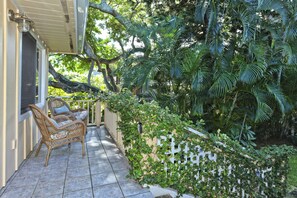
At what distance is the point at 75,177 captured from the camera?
2.77 meters

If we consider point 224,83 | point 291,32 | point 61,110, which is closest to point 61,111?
point 61,110

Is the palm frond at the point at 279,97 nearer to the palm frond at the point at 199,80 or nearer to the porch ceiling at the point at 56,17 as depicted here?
the palm frond at the point at 199,80

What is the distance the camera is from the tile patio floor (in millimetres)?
2398

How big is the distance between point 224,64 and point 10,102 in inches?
179

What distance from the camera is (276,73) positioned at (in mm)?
5562

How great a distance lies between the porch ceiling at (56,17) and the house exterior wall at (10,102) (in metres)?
0.28

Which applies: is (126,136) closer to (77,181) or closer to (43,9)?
(77,181)

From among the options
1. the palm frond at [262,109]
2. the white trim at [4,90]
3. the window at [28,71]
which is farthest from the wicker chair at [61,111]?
the palm frond at [262,109]

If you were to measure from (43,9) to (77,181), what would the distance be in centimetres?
243

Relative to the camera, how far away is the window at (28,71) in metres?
3.48

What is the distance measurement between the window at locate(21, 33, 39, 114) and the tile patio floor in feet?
3.24

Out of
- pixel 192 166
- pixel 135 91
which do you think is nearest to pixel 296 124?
pixel 135 91

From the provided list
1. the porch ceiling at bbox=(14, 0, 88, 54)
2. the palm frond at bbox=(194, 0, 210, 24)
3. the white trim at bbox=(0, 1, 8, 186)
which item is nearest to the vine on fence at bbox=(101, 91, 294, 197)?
the white trim at bbox=(0, 1, 8, 186)

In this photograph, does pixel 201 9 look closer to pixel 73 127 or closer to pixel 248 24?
pixel 248 24
